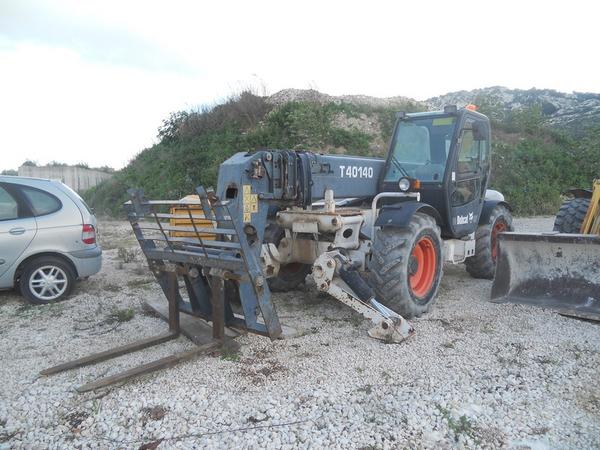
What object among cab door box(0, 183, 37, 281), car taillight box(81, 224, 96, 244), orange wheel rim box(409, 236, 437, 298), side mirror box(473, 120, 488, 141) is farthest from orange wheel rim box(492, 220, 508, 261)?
cab door box(0, 183, 37, 281)

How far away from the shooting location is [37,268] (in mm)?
6238

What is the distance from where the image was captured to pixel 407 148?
21.3 ft

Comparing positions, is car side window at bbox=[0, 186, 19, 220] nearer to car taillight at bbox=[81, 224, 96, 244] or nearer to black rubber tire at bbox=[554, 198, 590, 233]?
car taillight at bbox=[81, 224, 96, 244]

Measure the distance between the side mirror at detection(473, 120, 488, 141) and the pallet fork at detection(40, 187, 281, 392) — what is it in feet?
12.1

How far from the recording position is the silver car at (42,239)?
609 centimetres

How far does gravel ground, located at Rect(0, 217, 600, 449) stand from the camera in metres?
3.21

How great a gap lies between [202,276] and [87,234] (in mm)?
2583

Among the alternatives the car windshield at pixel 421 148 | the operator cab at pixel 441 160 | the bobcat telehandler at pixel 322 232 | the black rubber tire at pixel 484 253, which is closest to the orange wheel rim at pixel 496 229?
the black rubber tire at pixel 484 253

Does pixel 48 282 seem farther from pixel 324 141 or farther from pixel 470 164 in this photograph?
pixel 324 141

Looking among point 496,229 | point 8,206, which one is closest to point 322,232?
point 496,229

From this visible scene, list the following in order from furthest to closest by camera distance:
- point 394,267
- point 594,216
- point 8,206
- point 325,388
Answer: point 594,216 < point 8,206 < point 394,267 < point 325,388

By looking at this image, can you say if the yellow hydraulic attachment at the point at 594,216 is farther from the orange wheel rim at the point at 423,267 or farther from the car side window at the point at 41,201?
the car side window at the point at 41,201

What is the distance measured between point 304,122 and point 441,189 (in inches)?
446

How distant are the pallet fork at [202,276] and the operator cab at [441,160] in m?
2.65
